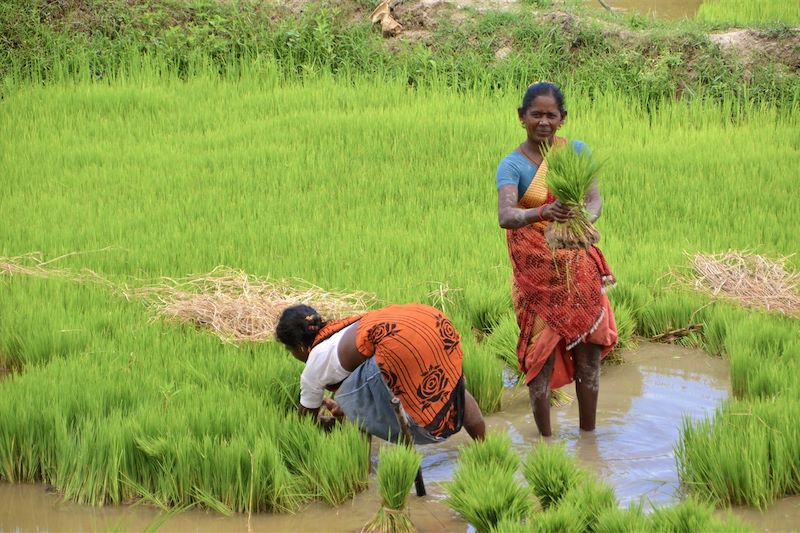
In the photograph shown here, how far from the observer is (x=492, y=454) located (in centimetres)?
432

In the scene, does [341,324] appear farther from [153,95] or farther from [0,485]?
[153,95]

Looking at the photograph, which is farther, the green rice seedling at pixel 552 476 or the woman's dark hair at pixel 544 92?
the woman's dark hair at pixel 544 92

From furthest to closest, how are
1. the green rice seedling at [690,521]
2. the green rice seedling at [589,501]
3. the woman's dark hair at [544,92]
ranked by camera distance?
the woman's dark hair at [544,92]
the green rice seedling at [589,501]
the green rice seedling at [690,521]

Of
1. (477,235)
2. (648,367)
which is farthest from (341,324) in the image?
(477,235)

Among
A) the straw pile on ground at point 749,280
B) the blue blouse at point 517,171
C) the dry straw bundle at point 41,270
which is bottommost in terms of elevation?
the straw pile on ground at point 749,280

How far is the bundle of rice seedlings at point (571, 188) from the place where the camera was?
432 cm

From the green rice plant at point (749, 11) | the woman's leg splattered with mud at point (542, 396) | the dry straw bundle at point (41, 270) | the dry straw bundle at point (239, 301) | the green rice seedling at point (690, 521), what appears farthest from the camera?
the green rice plant at point (749, 11)

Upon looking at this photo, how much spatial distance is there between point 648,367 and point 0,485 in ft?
10.4

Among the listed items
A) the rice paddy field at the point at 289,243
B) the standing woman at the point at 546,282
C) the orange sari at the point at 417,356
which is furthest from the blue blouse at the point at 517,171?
the rice paddy field at the point at 289,243

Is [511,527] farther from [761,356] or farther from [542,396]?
[761,356]

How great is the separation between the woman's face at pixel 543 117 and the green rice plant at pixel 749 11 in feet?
22.3

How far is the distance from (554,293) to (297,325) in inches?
42.4

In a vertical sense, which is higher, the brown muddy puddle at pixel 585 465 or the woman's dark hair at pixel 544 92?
the woman's dark hair at pixel 544 92

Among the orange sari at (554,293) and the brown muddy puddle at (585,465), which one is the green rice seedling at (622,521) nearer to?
the brown muddy puddle at (585,465)
